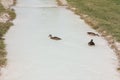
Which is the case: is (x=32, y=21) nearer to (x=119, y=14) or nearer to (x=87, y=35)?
(x=87, y=35)

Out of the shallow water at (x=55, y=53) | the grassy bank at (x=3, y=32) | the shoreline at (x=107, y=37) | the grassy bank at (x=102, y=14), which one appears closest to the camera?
the shallow water at (x=55, y=53)

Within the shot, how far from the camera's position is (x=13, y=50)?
15766 millimetres

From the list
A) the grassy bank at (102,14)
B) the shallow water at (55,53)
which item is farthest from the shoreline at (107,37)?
the shallow water at (55,53)

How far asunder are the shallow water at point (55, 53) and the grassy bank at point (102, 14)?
0.79 meters

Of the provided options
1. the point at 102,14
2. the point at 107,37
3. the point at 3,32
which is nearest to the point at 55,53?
the point at 107,37

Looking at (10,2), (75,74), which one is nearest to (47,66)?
(75,74)

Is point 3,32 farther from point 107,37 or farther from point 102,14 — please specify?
point 102,14

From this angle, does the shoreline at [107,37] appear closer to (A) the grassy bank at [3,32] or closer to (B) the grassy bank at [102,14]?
(B) the grassy bank at [102,14]

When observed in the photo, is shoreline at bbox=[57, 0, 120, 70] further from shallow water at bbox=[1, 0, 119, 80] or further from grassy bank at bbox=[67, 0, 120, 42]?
shallow water at bbox=[1, 0, 119, 80]

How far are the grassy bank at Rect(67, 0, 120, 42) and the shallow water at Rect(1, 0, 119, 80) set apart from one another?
79 centimetres

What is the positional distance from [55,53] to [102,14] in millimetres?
12338

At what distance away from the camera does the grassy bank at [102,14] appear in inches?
823

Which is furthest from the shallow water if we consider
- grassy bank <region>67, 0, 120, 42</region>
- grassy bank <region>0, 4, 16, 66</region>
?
grassy bank <region>67, 0, 120, 42</region>

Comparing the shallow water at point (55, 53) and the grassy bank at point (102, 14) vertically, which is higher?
the shallow water at point (55, 53)
